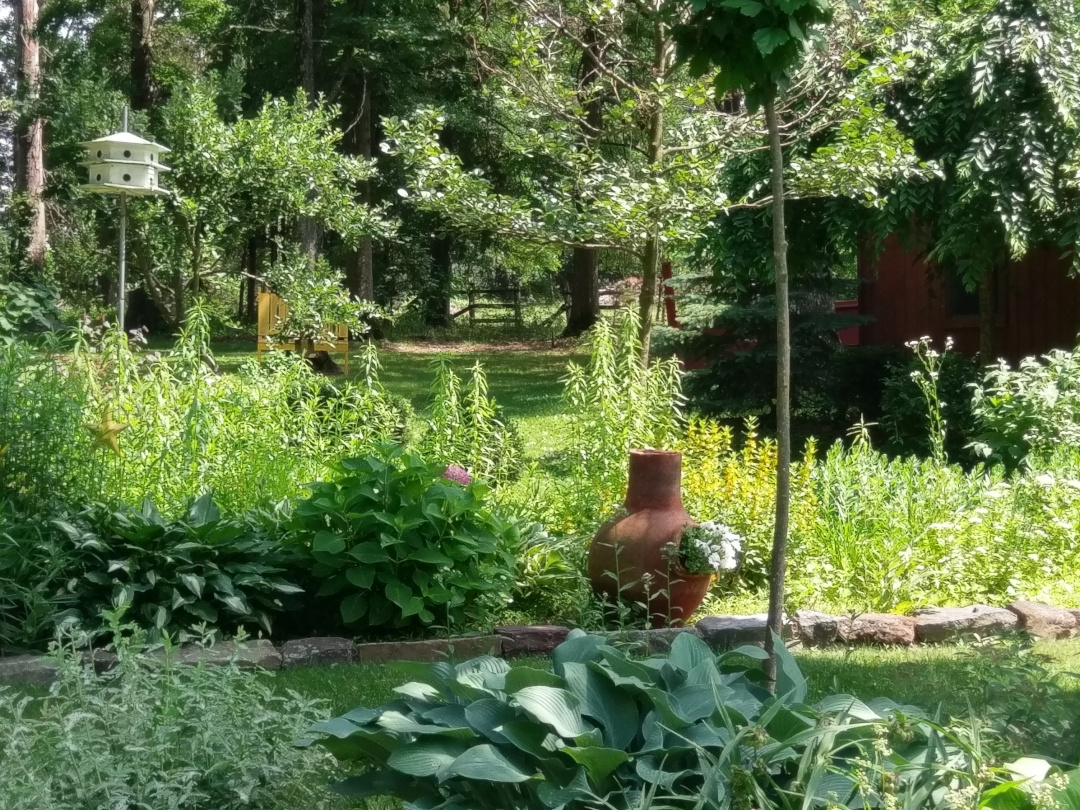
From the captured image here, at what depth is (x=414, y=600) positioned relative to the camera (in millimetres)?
4816

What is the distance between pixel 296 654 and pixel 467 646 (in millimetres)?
732

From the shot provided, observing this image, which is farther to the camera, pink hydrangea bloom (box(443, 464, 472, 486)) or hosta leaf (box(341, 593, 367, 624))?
pink hydrangea bloom (box(443, 464, 472, 486))

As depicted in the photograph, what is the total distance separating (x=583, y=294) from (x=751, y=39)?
803 inches

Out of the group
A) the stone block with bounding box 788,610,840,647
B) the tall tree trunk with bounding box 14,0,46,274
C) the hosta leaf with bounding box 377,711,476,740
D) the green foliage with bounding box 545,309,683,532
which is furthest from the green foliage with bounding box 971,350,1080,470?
the tall tree trunk with bounding box 14,0,46,274

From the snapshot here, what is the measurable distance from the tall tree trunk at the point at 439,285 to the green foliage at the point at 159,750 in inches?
913

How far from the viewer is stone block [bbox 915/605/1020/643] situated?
5188 millimetres

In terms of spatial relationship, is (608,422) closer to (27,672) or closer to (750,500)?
(750,500)

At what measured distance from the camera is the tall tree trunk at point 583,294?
2288 cm

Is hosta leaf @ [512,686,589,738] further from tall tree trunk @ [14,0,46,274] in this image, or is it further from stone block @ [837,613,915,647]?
tall tree trunk @ [14,0,46,274]

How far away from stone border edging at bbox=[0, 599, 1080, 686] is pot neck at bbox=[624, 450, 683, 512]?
1.88 ft

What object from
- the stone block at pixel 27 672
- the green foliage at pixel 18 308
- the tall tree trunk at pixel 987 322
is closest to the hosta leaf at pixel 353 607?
the stone block at pixel 27 672

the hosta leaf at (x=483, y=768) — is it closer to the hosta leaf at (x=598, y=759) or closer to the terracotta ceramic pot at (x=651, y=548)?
the hosta leaf at (x=598, y=759)

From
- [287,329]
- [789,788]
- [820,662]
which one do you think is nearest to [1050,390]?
[820,662]

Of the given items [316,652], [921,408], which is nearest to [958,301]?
[921,408]
